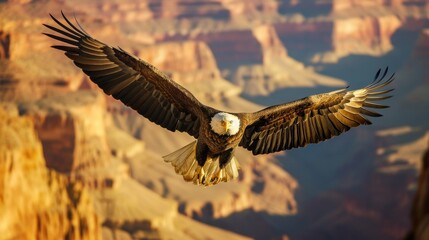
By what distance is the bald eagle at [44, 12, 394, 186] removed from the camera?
2059 cm

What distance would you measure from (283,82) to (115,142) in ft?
255

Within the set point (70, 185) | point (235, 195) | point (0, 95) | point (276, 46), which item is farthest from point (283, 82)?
point (70, 185)

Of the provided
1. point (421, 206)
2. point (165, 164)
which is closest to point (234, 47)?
point (165, 164)

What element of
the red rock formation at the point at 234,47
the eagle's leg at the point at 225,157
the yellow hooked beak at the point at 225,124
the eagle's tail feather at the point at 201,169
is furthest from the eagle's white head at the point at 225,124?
the red rock formation at the point at 234,47

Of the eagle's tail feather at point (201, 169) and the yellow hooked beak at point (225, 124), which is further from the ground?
the yellow hooked beak at point (225, 124)

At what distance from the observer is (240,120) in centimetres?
1994

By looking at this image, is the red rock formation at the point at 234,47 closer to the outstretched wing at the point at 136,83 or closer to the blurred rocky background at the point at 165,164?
the blurred rocky background at the point at 165,164

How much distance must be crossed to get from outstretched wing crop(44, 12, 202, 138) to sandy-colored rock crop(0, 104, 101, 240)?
98.7 ft

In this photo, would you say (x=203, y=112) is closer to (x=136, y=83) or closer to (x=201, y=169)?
(x=201, y=169)

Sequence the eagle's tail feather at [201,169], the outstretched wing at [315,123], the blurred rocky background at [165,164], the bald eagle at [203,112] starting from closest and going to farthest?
the bald eagle at [203,112]
the eagle's tail feather at [201,169]
the outstretched wing at [315,123]
the blurred rocky background at [165,164]

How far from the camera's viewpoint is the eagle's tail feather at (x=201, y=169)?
20719 mm

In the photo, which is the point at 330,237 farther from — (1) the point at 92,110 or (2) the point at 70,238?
(2) the point at 70,238

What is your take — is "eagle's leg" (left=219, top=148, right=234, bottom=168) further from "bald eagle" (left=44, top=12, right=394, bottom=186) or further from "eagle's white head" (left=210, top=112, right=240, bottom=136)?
"eagle's white head" (left=210, top=112, right=240, bottom=136)

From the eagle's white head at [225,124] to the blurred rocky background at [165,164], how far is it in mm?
6072
